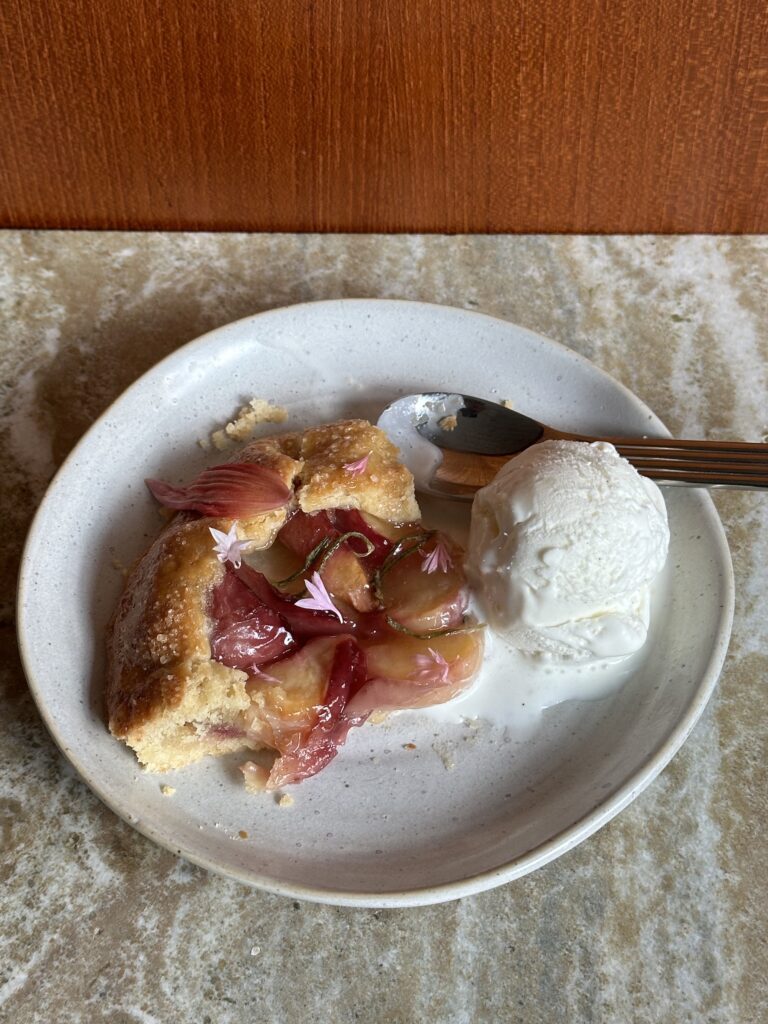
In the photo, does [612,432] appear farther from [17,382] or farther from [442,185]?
[17,382]

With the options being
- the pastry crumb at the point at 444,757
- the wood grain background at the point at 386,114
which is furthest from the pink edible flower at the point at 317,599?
the wood grain background at the point at 386,114

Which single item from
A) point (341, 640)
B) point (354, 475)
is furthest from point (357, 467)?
point (341, 640)

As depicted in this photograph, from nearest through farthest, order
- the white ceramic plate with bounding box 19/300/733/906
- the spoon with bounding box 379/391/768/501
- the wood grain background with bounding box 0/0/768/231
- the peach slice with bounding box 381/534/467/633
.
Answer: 1. the white ceramic plate with bounding box 19/300/733/906
2. the peach slice with bounding box 381/534/467/633
3. the spoon with bounding box 379/391/768/501
4. the wood grain background with bounding box 0/0/768/231

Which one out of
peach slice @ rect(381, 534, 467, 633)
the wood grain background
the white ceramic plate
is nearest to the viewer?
the white ceramic plate

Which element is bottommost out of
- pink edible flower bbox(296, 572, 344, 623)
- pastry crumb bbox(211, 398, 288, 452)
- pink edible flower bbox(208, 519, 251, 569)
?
pink edible flower bbox(296, 572, 344, 623)

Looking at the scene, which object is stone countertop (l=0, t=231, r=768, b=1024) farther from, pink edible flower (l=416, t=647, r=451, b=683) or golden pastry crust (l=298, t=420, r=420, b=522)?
golden pastry crust (l=298, t=420, r=420, b=522)

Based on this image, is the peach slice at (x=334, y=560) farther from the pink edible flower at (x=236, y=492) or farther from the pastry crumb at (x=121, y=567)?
the pastry crumb at (x=121, y=567)

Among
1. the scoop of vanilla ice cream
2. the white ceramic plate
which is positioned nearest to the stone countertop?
the white ceramic plate

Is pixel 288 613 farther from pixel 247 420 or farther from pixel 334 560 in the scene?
pixel 247 420

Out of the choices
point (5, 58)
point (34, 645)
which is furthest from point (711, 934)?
point (5, 58)
